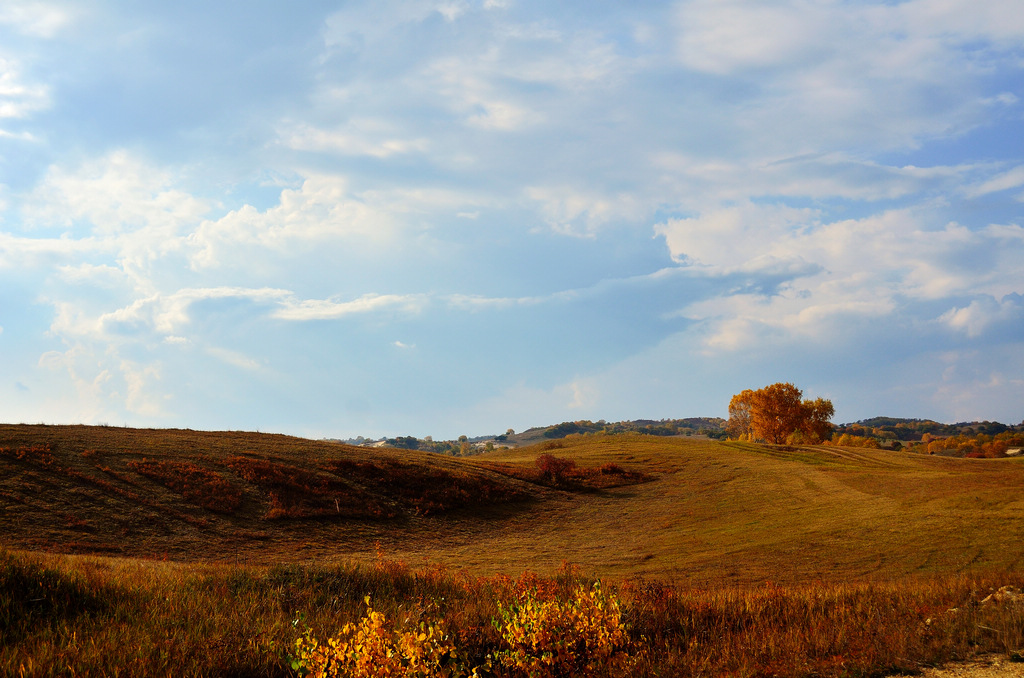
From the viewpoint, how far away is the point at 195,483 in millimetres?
29062

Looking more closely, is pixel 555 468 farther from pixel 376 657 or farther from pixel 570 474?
pixel 376 657

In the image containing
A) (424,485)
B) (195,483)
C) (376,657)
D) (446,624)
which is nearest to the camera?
(376,657)

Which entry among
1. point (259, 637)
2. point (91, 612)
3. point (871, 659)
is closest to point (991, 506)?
point (871, 659)

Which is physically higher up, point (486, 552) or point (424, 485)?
point (424, 485)

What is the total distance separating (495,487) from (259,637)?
32.8m

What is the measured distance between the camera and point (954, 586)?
1175 centimetres

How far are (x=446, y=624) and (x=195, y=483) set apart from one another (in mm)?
26615

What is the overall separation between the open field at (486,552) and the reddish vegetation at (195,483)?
130mm

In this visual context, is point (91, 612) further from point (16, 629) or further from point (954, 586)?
point (954, 586)

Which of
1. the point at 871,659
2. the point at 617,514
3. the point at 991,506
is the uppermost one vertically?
the point at 871,659

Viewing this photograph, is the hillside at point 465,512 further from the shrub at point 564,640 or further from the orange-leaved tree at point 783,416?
the orange-leaved tree at point 783,416

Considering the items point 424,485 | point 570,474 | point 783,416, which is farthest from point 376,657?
point 783,416

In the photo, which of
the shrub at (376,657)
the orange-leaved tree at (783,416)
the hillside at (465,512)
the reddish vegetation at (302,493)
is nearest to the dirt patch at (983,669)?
the shrub at (376,657)

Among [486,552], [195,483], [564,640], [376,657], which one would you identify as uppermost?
[376,657]
